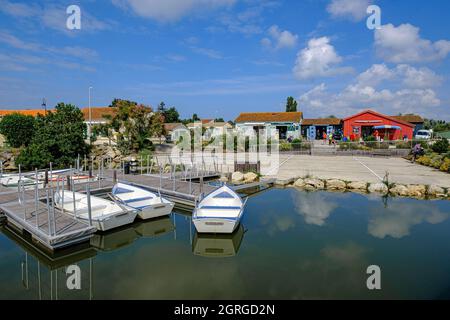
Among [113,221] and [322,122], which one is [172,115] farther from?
[113,221]

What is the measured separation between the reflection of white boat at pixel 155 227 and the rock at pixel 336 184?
11148 millimetres

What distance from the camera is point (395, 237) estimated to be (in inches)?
505

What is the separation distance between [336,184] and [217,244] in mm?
11648

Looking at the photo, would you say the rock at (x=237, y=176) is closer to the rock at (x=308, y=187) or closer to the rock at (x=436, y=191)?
the rock at (x=308, y=187)

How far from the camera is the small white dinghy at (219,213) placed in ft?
40.5

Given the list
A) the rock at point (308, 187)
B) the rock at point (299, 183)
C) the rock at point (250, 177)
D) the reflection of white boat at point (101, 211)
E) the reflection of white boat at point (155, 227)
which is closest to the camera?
Result: the reflection of white boat at point (101, 211)

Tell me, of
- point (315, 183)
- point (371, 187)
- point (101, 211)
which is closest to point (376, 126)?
point (371, 187)

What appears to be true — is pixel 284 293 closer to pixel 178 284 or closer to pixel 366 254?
pixel 178 284

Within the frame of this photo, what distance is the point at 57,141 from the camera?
29.6 metres

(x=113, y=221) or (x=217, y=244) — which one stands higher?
(x=113, y=221)

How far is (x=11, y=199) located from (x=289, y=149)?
28938 millimetres

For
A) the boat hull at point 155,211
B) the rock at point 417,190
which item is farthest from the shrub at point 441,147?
the boat hull at point 155,211

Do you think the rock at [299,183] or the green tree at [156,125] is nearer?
the rock at [299,183]
